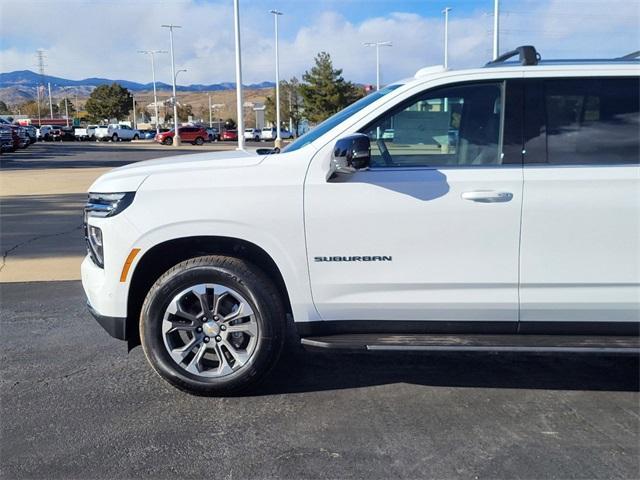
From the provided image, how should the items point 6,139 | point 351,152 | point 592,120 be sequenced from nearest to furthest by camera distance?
point 351,152 < point 592,120 < point 6,139

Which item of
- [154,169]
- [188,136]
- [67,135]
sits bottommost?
[154,169]

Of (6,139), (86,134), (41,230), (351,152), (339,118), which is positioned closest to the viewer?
(351,152)

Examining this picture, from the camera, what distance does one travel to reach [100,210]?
3.99 m

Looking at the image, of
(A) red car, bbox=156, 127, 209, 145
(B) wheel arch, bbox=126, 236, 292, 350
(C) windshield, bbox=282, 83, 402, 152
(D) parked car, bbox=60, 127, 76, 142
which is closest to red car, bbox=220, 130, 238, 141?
(A) red car, bbox=156, 127, 209, 145

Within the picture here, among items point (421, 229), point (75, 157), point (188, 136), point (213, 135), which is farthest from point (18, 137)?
point (421, 229)

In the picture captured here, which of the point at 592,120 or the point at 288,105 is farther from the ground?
the point at 288,105

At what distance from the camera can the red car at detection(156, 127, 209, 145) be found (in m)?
59.5

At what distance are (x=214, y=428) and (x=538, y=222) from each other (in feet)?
7.39

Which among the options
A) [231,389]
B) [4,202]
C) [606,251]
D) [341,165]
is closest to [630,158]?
[606,251]

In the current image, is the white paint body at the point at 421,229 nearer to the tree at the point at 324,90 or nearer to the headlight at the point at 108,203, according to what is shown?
the headlight at the point at 108,203

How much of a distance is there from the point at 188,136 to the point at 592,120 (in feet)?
191

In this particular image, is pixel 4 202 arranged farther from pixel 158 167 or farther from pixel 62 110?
pixel 62 110

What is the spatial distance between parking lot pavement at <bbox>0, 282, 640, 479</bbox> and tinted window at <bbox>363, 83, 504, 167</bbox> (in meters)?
1.53

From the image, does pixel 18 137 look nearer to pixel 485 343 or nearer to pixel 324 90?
pixel 324 90
